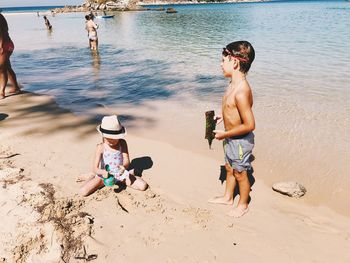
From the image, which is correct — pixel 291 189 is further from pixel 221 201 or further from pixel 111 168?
pixel 111 168

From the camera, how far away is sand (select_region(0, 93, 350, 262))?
3.05 metres

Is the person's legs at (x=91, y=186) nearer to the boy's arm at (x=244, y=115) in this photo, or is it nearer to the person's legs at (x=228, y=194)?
the person's legs at (x=228, y=194)

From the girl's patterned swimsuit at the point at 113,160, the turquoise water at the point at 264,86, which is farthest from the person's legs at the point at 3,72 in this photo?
the girl's patterned swimsuit at the point at 113,160

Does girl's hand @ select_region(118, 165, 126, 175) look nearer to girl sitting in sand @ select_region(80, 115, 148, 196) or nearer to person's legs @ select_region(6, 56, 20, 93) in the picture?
girl sitting in sand @ select_region(80, 115, 148, 196)

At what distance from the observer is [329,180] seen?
14.5ft

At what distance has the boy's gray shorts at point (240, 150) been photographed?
3355 mm

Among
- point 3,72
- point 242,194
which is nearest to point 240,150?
point 242,194

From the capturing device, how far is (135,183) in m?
4.13

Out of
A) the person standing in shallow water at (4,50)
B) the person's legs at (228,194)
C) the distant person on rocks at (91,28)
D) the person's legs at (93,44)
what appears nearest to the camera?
the person's legs at (228,194)

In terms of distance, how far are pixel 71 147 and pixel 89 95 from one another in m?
3.45

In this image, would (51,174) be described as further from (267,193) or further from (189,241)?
(267,193)

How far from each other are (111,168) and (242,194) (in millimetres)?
1723

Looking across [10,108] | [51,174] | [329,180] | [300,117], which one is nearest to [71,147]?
[51,174]

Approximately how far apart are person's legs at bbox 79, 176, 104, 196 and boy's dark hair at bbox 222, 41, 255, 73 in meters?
2.32
